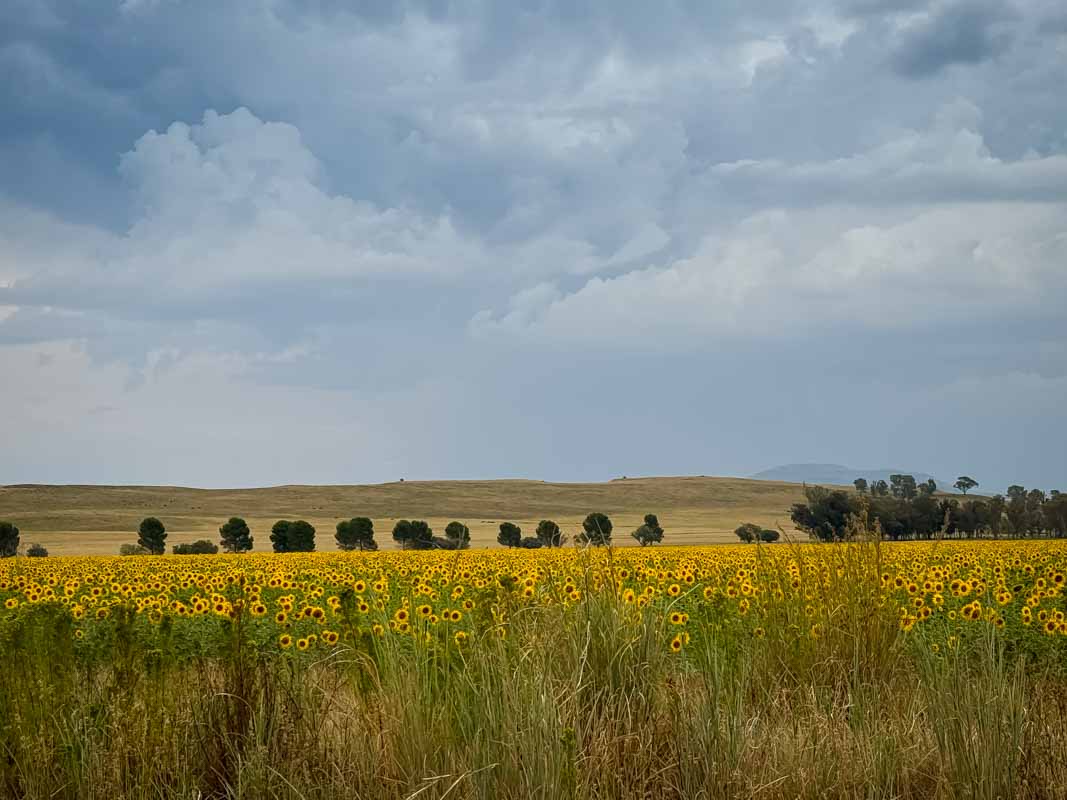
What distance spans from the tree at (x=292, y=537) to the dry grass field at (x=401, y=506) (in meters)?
18.6

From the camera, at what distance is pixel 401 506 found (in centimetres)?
12212

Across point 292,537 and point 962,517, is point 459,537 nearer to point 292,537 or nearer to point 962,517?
point 292,537

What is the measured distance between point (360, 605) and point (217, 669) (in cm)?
466

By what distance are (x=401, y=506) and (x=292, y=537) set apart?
6677 centimetres

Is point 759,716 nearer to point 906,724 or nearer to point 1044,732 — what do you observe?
point 906,724

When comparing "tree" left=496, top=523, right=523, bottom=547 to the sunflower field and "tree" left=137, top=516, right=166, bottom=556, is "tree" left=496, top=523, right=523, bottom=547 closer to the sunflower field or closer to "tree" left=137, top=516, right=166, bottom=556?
"tree" left=137, top=516, right=166, bottom=556

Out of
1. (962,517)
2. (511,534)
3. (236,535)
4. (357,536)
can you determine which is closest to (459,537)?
(357,536)

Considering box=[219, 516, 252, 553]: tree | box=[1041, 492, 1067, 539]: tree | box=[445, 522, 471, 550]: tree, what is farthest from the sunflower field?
box=[1041, 492, 1067, 539]: tree

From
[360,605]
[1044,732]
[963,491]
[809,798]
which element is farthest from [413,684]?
[963,491]

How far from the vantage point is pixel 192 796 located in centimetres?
494

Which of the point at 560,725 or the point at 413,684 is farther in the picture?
the point at 413,684

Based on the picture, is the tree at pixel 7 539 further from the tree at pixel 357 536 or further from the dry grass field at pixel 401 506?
the dry grass field at pixel 401 506

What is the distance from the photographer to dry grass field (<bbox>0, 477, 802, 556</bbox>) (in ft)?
304

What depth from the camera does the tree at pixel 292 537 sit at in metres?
55.6
